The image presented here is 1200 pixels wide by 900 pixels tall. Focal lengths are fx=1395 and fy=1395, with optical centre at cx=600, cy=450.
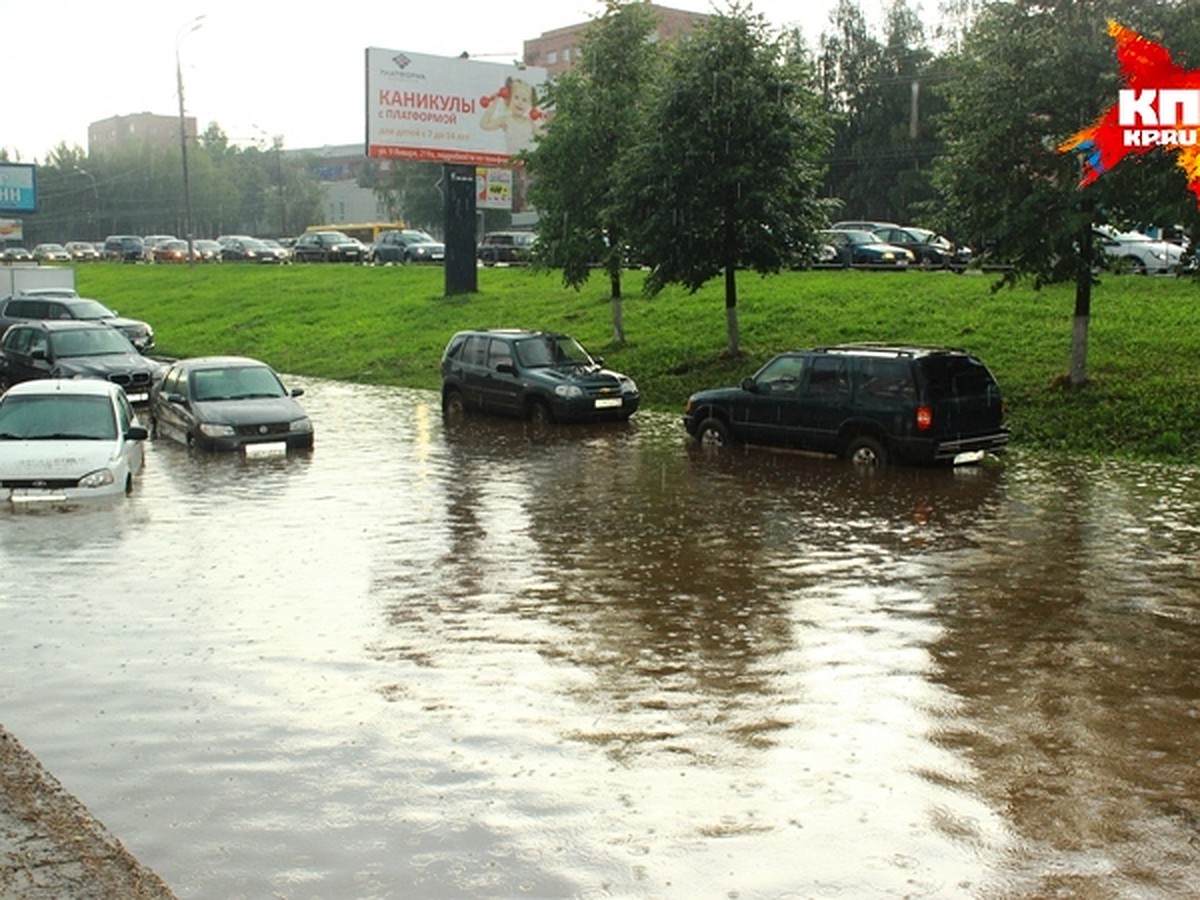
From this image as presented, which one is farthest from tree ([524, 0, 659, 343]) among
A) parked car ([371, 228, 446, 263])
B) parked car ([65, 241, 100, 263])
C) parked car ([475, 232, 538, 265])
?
parked car ([65, 241, 100, 263])

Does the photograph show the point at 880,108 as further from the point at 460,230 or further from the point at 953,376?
the point at 953,376

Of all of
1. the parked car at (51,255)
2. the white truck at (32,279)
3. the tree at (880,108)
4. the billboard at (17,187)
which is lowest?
the white truck at (32,279)

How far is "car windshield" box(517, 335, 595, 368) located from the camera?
25844 mm

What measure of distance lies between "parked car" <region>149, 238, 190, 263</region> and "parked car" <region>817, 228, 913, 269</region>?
162 ft

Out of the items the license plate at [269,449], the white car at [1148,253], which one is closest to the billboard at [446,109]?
the white car at [1148,253]

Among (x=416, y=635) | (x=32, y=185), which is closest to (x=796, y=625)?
(x=416, y=635)

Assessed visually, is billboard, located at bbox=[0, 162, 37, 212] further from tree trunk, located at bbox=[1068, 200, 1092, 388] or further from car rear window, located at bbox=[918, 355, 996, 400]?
car rear window, located at bbox=[918, 355, 996, 400]

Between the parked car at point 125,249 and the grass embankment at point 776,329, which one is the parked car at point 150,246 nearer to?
the parked car at point 125,249

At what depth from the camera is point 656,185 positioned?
95.9ft

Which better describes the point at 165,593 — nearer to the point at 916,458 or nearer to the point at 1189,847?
the point at 1189,847

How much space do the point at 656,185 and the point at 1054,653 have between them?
20.3m

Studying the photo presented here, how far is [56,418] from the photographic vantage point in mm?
17562

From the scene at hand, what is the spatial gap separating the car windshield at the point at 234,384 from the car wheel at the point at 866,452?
9320 millimetres

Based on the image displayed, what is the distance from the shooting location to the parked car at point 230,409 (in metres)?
21.4
